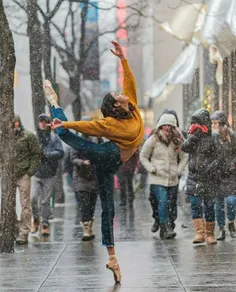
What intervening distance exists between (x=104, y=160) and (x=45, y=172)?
20.8 feet

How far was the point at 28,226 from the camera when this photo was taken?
51.6ft

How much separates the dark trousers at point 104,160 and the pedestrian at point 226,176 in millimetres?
3853

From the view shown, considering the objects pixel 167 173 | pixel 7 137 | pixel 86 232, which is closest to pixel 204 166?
pixel 167 173

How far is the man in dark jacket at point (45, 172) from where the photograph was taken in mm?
17422

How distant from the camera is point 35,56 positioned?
2355cm

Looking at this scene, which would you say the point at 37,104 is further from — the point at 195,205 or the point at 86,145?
the point at 86,145

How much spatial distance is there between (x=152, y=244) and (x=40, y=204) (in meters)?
3.27

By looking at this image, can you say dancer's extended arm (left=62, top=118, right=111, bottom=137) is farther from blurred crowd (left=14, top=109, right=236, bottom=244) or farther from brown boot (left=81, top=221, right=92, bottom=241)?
brown boot (left=81, top=221, right=92, bottom=241)

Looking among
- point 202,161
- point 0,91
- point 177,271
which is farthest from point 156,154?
point 177,271

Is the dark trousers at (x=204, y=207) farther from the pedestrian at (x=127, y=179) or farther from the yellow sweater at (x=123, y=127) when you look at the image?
the pedestrian at (x=127, y=179)

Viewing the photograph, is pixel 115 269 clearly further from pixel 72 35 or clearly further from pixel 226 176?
pixel 72 35

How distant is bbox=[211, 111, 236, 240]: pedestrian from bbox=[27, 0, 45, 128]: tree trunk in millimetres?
6650

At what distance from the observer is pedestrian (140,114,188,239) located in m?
16.1

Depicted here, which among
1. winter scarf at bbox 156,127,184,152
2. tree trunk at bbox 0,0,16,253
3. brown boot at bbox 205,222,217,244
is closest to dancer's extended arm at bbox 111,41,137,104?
tree trunk at bbox 0,0,16,253
